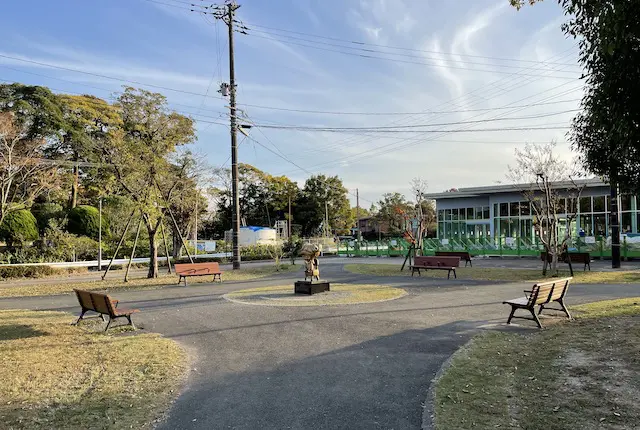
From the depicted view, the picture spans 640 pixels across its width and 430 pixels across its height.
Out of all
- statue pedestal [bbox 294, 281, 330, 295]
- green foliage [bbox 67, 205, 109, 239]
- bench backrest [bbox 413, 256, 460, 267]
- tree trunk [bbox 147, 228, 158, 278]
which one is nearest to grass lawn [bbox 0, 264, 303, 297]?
Answer: tree trunk [bbox 147, 228, 158, 278]

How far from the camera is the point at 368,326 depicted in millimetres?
8406

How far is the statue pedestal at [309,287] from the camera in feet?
42.7

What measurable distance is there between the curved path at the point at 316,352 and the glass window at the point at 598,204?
2131 cm

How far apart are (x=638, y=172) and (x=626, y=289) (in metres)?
9.11

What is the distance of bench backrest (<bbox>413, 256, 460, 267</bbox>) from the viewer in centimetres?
1819

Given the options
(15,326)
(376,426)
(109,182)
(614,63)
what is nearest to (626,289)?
(614,63)

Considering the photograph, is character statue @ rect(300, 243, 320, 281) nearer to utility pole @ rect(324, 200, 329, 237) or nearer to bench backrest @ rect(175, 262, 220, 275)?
bench backrest @ rect(175, 262, 220, 275)

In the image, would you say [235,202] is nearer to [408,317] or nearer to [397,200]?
[408,317]

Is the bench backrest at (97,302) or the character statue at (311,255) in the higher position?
the character statue at (311,255)

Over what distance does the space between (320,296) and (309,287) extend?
54cm

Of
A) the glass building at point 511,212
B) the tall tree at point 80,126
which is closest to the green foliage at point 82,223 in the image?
the tall tree at point 80,126

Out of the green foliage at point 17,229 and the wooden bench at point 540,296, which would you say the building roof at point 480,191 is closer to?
the wooden bench at point 540,296

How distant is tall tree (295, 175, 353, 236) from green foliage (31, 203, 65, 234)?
98.9ft

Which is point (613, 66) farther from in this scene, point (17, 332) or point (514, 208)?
point (514, 208)
